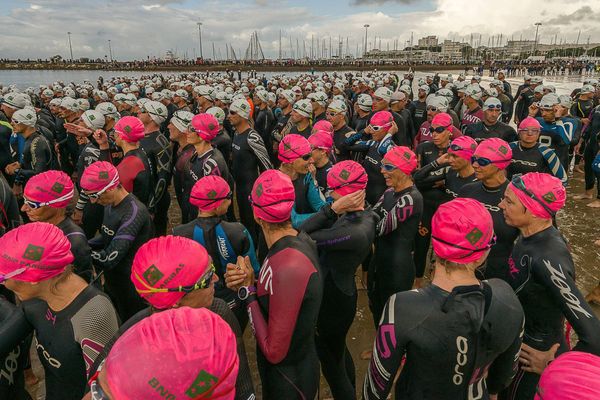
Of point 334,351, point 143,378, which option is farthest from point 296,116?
point 143,378

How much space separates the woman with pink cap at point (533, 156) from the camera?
5.63 m

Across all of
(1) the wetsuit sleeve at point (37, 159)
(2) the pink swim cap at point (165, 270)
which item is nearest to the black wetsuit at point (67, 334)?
(2) the pink swim cap at point (165, 270)

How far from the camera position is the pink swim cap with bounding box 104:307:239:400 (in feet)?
3.25

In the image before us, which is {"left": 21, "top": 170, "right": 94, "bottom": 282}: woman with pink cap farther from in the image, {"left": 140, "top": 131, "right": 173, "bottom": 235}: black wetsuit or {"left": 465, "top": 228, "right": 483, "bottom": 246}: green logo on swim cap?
{"left": 465, "top": 228, "right": 483, "bottom": 246}: green logo on swim cap

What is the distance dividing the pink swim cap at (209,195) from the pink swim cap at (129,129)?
7.49 ft

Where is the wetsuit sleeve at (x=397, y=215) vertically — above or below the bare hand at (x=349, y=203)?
below

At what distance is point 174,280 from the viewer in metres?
2.02

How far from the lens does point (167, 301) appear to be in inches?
79.7

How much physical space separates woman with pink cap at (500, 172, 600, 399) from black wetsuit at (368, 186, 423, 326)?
1.16 meters

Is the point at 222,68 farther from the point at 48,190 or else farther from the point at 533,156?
the point at 48,190

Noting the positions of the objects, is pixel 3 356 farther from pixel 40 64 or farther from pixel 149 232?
pixel 40 64

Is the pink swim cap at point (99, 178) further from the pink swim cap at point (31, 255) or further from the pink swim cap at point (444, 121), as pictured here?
the pink swim cap at point (444, 121)

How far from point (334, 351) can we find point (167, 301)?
197cm

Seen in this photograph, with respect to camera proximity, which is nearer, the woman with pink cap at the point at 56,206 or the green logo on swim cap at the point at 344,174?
the woman with pink cap at the point at 56,206
